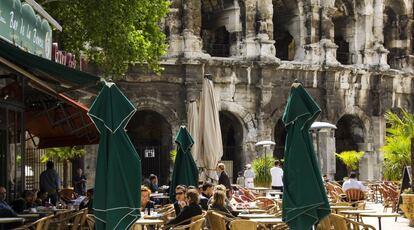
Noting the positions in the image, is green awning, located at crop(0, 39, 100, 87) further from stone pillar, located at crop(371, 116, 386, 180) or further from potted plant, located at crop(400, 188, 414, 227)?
stone pillar, located at crop(371, 116, 386, 180)

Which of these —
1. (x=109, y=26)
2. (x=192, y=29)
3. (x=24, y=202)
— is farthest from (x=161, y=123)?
(x=24, y=202)

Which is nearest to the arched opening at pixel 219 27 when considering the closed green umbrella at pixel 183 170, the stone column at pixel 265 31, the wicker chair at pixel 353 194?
the stone column at pixel 265 31

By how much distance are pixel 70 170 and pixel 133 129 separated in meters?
3.81

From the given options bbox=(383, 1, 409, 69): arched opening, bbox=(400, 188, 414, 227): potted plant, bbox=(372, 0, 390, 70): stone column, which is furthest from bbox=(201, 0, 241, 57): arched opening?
bbox=(400, 188, 414, 227): potted plant

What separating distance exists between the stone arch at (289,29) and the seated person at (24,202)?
19.7 meters

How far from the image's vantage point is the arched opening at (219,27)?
101 feet

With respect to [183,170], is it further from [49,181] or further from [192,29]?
[192,29]

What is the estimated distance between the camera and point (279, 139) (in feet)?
112

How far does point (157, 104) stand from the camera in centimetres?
2850

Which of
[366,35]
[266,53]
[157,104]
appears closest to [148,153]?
[157,104]

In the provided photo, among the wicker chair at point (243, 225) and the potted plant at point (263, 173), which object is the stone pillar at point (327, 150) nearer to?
the potted plant at point (263, 173)

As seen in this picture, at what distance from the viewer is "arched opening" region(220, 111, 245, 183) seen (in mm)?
30281

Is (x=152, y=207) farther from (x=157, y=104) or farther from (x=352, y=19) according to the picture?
(x=352, y=19)

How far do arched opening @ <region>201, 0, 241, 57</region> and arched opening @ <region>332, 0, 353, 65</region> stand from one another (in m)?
5.42
